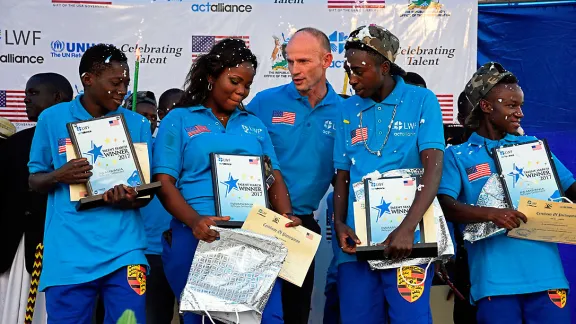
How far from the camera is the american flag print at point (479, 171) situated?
16.9ft

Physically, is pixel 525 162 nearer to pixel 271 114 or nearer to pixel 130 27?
pixel 271 114

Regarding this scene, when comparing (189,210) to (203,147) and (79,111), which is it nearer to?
(203,147)

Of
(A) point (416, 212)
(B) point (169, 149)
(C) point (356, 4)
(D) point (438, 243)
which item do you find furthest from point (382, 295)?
(C) point (356, 4)

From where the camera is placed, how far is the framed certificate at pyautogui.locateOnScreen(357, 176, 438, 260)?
15.1 ft

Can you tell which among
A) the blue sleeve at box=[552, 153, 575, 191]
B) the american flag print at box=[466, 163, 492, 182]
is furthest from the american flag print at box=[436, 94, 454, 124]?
the american flag print at box=[466, 163, 492, 182]

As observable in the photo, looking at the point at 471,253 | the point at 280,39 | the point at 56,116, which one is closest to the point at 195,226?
the point at 56,116

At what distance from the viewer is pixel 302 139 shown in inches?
215

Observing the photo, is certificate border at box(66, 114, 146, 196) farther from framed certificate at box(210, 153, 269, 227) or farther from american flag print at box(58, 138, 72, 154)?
framed certificate at box(210, 153, 269, 227)

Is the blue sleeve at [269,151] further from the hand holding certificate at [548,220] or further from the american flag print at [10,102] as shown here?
the american flag print at [10,102]

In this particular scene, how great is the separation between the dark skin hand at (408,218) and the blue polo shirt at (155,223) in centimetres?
153

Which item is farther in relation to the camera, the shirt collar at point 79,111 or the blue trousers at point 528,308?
the blue trousers at point 528,308

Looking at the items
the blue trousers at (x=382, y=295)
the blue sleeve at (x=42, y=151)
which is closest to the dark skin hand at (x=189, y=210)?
the blue trousers at (x=382, y=295)

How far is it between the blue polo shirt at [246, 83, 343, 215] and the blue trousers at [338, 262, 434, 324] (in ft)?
A: 2.24

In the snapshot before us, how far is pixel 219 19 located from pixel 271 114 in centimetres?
261
